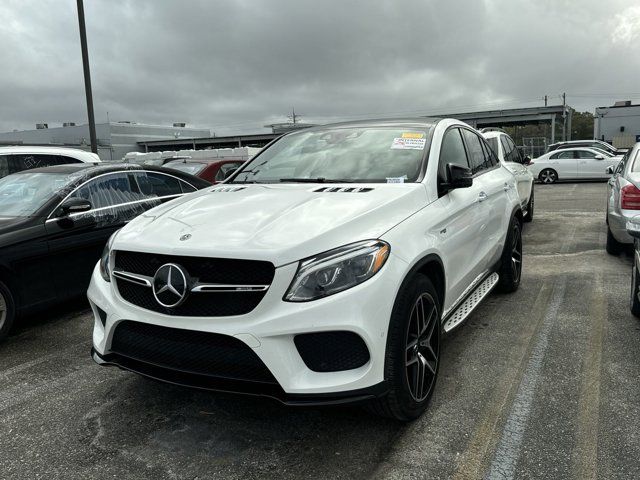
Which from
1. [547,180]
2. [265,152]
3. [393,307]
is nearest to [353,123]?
[265,152]

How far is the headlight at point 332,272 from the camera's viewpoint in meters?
2.37

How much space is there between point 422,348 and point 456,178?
3.74 ft

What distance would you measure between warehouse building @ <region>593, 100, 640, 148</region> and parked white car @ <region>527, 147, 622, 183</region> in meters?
37.5

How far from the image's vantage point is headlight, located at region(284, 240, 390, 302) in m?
2.37

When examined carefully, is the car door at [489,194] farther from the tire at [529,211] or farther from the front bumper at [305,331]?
the tire at [529,211]

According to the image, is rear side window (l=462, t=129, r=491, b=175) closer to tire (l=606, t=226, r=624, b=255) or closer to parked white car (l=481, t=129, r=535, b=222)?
tire (l=606, t=226, r=624, b=255)

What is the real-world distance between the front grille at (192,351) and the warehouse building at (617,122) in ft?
193

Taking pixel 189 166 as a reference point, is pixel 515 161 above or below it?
below

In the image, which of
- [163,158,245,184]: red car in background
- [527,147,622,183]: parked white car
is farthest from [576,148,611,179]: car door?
[163,158,245,184]: red car in background

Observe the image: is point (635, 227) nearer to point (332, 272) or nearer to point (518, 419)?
point (518, 419)

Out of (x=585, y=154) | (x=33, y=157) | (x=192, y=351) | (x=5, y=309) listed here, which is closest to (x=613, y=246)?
(x=192, y=351)

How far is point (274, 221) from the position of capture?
2.72 meters

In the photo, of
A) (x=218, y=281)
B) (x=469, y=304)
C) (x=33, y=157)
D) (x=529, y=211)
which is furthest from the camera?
(x=529, y=211)

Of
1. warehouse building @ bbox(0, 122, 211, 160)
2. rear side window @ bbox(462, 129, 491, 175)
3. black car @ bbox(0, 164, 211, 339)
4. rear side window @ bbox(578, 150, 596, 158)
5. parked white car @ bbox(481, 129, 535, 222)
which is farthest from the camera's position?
warehouse building @ bbox(0, 122, 211, 160)
